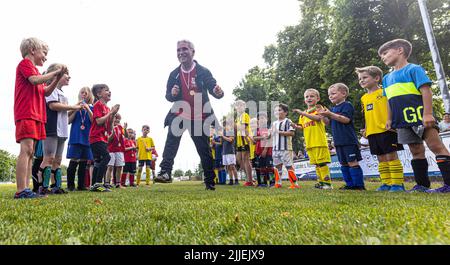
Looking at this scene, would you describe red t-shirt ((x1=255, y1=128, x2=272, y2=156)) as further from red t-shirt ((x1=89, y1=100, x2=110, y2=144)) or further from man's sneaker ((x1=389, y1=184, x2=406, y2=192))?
red t-shirt ((x1=89, y1=100, x2=110, y2=144))

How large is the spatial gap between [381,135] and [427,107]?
40.5 inches

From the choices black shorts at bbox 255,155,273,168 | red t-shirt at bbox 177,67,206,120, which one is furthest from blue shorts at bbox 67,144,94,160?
black shorts at bbox 255,155,273,168

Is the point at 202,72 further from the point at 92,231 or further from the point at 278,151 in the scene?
the point at 92,231

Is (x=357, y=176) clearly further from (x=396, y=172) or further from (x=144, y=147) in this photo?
(x=144, y=147)

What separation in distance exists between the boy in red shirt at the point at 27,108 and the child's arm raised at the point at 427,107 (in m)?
5.02

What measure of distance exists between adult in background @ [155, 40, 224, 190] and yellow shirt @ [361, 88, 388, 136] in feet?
8.91

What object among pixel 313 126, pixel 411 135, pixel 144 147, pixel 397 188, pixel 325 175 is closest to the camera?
pixel 411 135

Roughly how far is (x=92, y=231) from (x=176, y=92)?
372cm

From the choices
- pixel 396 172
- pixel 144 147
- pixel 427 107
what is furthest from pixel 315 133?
pixel 144 147

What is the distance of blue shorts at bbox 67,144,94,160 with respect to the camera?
5917 millimetres

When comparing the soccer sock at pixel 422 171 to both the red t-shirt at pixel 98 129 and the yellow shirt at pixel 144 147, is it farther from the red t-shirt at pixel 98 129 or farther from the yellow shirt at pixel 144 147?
the yellow shirt at pixel 144 147

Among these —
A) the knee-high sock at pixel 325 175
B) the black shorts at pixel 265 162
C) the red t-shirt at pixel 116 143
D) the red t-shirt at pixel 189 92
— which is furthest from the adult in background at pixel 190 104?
the red t-shirt at pixel 116 143

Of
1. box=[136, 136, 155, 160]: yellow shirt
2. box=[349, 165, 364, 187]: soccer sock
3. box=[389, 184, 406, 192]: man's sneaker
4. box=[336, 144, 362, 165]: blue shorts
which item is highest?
box=[136, 136, 155, 160]: yellow shirt

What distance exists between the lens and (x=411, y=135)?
13.7ft
